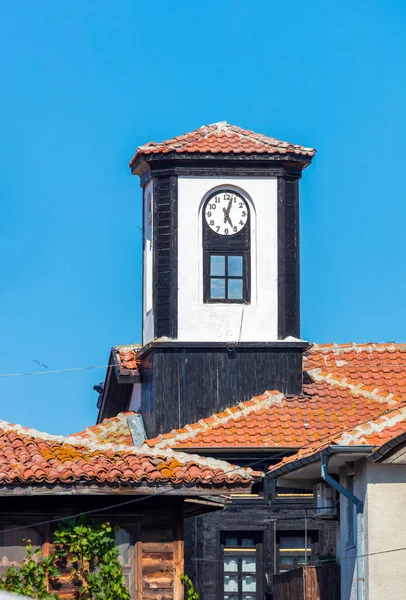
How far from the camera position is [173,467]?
2344 centimetres

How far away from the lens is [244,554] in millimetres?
35688

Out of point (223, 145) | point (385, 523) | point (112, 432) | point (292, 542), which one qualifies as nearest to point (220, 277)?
point (223, 145)

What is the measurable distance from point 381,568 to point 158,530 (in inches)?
141

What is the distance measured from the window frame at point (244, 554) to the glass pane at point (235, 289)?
503 cm

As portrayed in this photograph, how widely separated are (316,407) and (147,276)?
16.4ft

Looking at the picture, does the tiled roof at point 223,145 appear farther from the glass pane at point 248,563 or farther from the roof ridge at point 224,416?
the glass pane at point 248,563

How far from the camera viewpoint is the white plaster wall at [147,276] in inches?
1487

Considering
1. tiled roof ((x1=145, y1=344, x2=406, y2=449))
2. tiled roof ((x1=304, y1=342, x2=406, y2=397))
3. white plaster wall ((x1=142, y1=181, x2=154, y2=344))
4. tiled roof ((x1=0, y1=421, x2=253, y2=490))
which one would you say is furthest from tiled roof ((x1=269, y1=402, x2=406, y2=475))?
white plaster wall ((x1=142, y1=181, x2=154, y2=344))

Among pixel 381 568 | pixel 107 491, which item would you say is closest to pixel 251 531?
pixel 381 568

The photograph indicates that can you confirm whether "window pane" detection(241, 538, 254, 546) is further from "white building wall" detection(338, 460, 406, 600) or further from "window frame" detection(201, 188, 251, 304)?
"white building wall" detection(338, 460, 406, 600)

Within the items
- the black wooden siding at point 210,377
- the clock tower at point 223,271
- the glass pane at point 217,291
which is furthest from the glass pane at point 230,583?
the glass pane at point 217,291

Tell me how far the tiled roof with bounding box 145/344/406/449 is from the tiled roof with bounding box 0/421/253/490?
921 cm

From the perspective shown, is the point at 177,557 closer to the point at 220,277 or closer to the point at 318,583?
the point at 318,583

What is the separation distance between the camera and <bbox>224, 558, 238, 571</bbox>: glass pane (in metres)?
35.6
